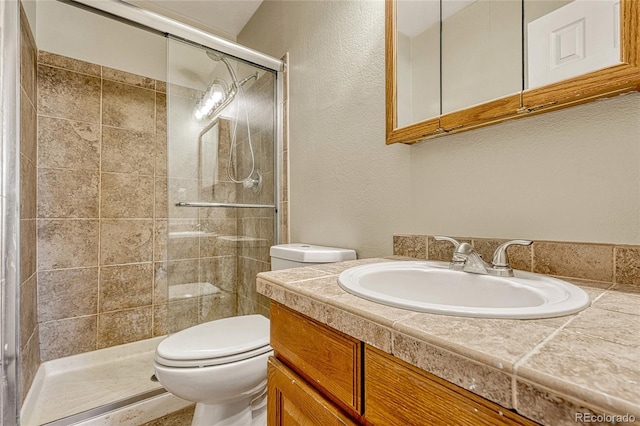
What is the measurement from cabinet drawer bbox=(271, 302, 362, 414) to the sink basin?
9 cm

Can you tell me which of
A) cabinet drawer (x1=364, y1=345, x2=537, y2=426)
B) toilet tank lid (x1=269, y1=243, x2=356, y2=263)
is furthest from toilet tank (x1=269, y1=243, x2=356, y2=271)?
cabinet drawer (x1=364, y1=345, x2=537, y2=426)

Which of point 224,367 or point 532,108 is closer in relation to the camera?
point 532,108

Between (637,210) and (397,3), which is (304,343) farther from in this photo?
(397,3)

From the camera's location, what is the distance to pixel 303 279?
0.72 meters

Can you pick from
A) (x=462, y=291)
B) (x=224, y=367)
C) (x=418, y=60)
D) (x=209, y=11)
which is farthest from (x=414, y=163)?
(x=209, y=11)

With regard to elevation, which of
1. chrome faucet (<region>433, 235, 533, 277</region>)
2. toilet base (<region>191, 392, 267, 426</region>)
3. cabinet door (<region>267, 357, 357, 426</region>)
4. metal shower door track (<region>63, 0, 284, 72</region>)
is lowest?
toilet base (<region>191, 392, 267, 426</region>)

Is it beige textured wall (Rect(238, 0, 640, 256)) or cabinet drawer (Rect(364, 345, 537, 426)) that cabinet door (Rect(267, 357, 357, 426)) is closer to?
cabinet drawer (Rect(364, 345, 537, 426))

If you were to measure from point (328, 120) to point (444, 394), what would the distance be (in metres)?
1.24

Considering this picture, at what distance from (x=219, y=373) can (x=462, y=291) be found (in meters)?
0.85

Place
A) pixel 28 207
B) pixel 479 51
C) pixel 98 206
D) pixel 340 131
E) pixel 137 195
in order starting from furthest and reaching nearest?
pixel 137 195 → pixel 98 206 → pixel 28 207 → pixel 340 131 → pixel 479 51

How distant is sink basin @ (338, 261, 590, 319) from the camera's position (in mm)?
455

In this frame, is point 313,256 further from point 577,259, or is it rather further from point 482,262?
point 577,259

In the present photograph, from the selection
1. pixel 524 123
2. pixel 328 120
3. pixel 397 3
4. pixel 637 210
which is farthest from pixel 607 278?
pixel 328 120

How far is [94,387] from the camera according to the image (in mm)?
1600
